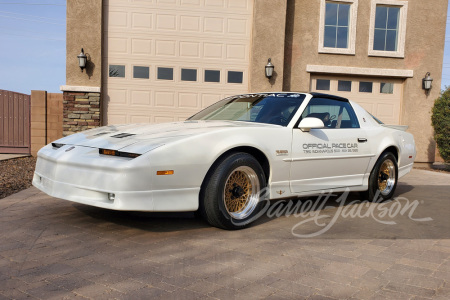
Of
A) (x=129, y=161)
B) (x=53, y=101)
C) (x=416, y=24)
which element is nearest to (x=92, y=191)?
(x=129, y=161)

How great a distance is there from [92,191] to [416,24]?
1128cm

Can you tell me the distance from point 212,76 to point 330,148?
685 centimetres

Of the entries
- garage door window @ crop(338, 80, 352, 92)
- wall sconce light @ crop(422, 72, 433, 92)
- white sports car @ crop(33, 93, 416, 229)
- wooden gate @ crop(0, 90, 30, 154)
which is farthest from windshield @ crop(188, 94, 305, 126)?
wall sconce light @ crop(422, 72, 433, 92)

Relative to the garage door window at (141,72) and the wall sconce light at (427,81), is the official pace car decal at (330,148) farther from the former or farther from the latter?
the wall sconce light at (427,81)

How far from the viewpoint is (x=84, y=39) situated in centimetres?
1038

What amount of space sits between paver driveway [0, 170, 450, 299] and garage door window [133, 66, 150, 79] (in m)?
6.63

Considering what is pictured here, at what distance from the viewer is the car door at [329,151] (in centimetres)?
433

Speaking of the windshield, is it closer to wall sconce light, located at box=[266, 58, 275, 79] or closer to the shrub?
wall sconce light, located at box=[266, 58, 275, 79]

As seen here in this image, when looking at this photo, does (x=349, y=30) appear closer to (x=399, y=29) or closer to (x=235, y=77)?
(x=399, y=29)

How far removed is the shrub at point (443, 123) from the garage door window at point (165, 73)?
727 centimetres

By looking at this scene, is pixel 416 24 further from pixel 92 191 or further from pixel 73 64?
pixel 92 191

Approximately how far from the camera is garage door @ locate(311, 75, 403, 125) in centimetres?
1158

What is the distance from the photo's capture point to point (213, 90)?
11.0 meters

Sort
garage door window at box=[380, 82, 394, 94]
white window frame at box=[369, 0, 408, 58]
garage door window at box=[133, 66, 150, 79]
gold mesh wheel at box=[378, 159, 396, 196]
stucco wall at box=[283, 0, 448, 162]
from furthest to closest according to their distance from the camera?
garage door window at box=[380, 82, 394, 94], white window frame at box=[369, 0, 408, 58], stucco wall at box=[283, 0, 448, 162], garage door window at box=[133, 66, 150, 79], gold mesh wheel at box=[378, 159, 396, 196]
